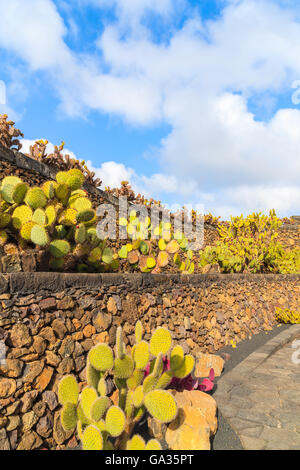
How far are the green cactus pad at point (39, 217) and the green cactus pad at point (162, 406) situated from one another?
2.07 m

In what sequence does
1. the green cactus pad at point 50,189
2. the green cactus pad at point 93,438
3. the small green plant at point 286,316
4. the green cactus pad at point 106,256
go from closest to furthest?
the green cactus pad at point 93,438 → the green cactus pad at point 50,189 → the green cactus pad at point 106,256 → the small green plant at point 286,316

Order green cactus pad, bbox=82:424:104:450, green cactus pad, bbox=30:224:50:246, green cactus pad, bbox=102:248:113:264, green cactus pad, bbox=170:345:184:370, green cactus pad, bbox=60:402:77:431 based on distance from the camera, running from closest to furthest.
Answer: green cactus pad, bbox=82:424:104:450, green cactus pad, bbox=60:402:77:431, green cactus pad, bbox=170:345:184:370, green cactus pad, bbox=30:224:50:246, green cactus pad, bbox=102:248:113:264

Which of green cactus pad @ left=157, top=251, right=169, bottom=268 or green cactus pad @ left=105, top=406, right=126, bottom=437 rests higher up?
green cactus pad @ left=157, top=251, right=169, bottom=268

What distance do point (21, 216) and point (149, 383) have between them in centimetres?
221

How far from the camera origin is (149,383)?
2.37 meters

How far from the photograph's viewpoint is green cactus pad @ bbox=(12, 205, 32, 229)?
11.5 ft

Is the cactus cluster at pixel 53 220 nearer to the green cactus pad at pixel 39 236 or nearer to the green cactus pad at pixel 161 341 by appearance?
the green cactus pad at pixel 39 236

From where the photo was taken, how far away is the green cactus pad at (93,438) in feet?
6.44

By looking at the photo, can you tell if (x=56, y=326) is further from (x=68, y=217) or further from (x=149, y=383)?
(x=68, y=217)

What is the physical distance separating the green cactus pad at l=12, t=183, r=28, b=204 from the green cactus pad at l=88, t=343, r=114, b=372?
83.1 inches

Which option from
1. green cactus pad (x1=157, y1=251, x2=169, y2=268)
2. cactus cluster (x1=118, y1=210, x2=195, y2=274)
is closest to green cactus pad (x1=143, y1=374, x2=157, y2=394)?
cactus cluster (x1=118, y1=210, x2=195, y2=274)

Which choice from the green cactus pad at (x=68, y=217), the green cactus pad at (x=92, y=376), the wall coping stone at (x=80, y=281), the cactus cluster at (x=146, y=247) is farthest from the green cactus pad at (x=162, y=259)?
the green cactus pad at (x=92, y=376)

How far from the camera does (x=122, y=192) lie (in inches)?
348

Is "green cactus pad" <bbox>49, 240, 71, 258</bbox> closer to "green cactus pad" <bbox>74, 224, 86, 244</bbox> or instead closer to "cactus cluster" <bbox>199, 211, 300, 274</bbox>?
"green cactus pad" <bbox>74, 224, 86, 244</bbox>
